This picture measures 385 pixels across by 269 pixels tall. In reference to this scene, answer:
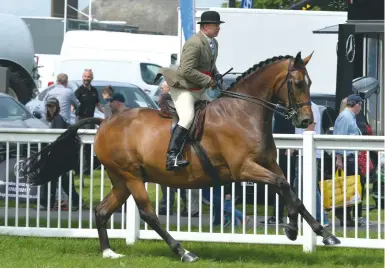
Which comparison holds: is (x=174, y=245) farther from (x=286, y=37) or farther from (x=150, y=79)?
(x=150, y=79)

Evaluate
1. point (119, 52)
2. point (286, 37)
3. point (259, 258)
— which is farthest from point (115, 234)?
point (119, 52)

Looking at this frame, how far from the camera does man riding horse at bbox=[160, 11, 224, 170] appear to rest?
12453 millimetres

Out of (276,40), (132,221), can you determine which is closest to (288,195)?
(132,221)

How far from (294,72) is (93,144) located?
2.65 metres

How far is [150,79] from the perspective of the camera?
110 ft

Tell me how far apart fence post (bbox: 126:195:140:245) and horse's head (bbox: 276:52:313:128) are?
2.55 metres

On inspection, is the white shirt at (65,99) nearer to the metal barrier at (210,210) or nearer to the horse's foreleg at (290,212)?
the metal barrier at (210,210)

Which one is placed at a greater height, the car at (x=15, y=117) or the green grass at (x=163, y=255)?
the car at (x=15, y=117)

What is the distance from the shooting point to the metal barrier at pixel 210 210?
13.4 m

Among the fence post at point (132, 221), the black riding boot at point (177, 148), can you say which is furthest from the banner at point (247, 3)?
the black riding boot at point (177, 148)

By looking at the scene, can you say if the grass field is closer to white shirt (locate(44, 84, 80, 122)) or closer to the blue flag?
the blue flag

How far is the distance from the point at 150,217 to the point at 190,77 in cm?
161

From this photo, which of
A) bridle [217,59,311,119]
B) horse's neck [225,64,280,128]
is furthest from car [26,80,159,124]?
bridle [217,59,311,119]

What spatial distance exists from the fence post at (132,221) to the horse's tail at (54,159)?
2.70 feet
